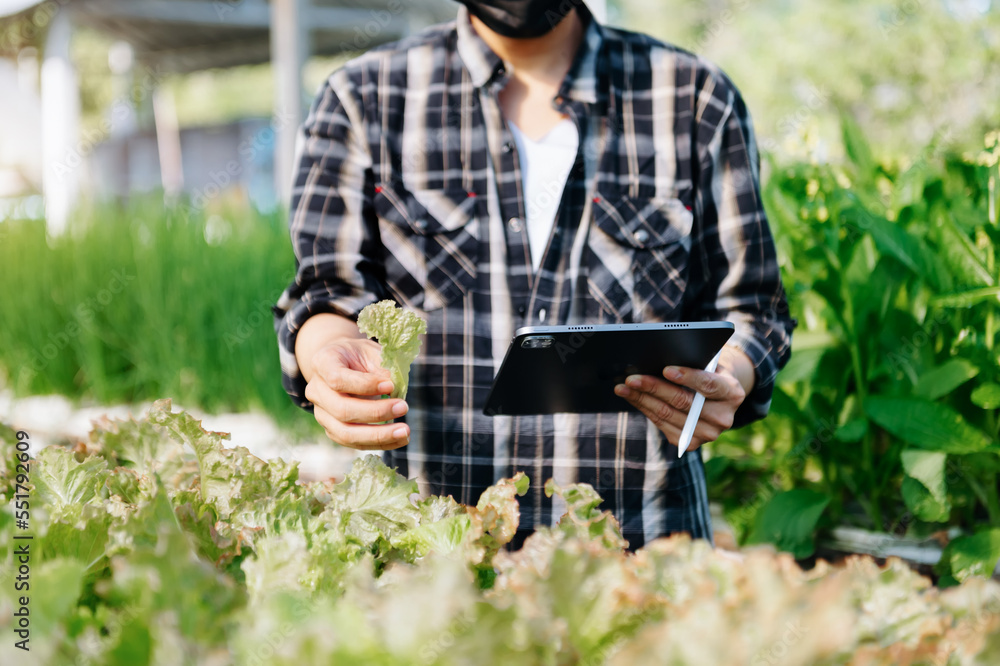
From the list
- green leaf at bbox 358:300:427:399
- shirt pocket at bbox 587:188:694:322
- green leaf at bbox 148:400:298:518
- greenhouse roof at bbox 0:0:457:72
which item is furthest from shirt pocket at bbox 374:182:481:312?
greenhouse roof at bbox 0:0:457:72

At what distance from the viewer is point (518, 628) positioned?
0.47 metres

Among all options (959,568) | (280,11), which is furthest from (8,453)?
(280,11)

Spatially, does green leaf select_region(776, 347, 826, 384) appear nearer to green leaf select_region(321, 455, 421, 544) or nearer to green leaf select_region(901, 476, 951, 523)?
green leaf select_region(901, 476, 951, 523)

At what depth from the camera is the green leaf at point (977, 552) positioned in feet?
6.57

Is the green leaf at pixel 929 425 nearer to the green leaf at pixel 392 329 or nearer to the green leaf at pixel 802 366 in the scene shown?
the green leaf at pixel 802 366

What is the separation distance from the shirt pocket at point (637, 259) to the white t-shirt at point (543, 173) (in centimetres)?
9

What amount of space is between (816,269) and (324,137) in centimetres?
177

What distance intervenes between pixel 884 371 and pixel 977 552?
60 centimetres

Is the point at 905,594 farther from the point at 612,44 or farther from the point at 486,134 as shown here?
the point at 612,44

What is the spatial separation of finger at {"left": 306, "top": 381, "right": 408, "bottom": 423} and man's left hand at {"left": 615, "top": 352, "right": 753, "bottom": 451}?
Answer: 388 mm

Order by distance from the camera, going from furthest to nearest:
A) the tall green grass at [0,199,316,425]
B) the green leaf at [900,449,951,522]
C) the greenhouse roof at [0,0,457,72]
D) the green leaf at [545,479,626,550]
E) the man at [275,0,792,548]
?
the greenhouse roof at [0,0,457,72]
the tall green grass at [0,199,316,425]
the green leaf at [900,449,951,522]
the man at [275,0,792,548]
the green leaf at [545,479,626,550]

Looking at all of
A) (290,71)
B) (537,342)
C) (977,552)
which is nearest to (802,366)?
(977,552)

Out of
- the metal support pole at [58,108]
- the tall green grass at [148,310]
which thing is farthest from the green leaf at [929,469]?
the metal support pole at [58,108]

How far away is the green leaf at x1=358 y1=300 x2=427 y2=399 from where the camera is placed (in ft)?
2.86
